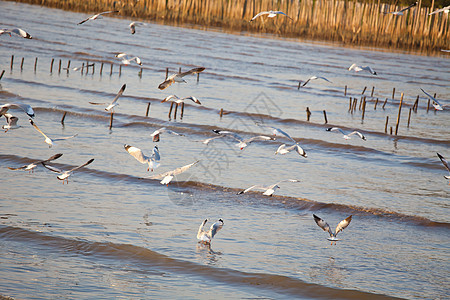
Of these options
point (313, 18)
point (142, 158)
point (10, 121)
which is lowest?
point (142, 158)

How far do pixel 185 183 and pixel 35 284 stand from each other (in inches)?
169

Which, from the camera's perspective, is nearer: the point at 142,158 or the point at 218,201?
the point at 142,158

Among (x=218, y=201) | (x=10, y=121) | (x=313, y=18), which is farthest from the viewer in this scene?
(x=313, y=18)

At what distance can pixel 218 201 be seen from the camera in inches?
337

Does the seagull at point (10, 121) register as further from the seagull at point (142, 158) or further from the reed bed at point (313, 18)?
the reed bed at point (313, 18)

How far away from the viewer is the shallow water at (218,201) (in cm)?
591

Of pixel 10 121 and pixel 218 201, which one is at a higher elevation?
pixel 10 121

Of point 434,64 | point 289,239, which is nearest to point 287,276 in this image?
point 289,239

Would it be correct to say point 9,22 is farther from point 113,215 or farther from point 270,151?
point 113,215

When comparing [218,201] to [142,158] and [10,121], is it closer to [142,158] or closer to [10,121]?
[142,158]

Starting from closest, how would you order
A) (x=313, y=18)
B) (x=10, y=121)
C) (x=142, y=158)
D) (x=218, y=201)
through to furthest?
(x=142, y=158)
(x=218, y=201)
(x=10, y=121)
(x=313, y=18)

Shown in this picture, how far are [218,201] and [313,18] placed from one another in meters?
31.5

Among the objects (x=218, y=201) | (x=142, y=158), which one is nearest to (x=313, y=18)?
(x=218, y=201)

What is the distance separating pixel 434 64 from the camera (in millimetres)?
30984
